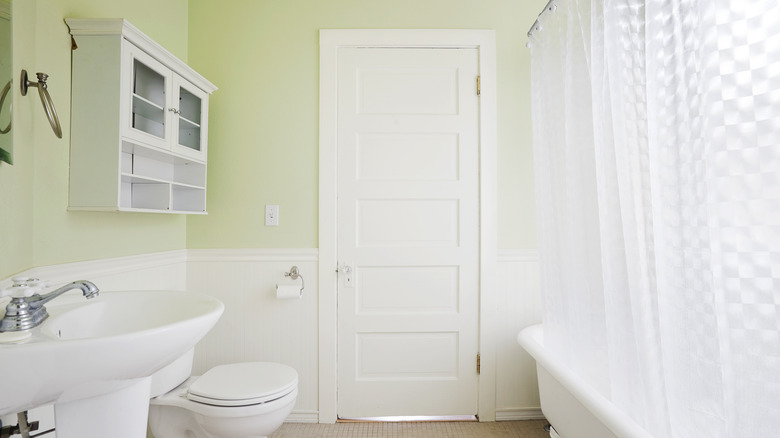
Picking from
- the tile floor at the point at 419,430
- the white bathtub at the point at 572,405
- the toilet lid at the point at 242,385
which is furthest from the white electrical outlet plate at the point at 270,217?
the white bathtub at the point at 572,405

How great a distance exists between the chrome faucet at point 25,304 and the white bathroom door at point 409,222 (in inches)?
49.4

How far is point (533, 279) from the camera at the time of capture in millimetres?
2074

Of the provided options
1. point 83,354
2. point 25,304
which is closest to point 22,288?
point 25,304

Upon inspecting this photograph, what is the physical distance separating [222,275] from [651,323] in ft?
6.32

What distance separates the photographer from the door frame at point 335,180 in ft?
6.64

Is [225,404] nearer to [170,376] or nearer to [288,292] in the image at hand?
[170,376]

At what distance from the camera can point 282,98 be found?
6.72 ft

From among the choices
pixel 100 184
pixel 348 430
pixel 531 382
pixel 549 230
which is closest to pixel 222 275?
pixel 100 184

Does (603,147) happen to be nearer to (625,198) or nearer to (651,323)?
(625,198)

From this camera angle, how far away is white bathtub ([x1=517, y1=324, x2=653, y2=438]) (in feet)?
3.36

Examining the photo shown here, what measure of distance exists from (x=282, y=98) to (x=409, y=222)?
98cm

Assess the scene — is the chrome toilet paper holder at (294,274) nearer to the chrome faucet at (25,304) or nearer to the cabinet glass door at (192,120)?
the cabinet glass door at (192,120)

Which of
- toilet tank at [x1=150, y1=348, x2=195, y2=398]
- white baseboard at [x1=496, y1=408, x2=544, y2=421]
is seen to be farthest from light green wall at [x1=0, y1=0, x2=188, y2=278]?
white baseboard at [x1=496, y1=408, x2=544, y2=421]

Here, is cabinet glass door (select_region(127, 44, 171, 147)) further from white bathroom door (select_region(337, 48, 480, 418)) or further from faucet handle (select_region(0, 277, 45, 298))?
white bathroom door (select_region(337, 48, 480, 418))
